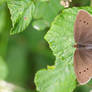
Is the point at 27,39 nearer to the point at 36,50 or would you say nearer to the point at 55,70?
the point at 36,50

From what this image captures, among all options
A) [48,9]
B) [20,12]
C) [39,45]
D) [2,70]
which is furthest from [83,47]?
[2,70]

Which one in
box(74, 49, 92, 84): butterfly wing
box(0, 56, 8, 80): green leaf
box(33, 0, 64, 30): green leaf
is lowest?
box(0, 56, 8, 80): green leaf

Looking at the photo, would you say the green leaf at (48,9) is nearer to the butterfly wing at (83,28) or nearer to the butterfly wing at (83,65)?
the butterfly wing at (83,28)

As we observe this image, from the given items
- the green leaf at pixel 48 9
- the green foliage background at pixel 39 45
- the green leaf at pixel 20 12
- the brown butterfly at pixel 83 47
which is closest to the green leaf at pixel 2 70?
the green foliage background at pixel 39 45

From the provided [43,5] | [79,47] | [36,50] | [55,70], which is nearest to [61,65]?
[55,70]

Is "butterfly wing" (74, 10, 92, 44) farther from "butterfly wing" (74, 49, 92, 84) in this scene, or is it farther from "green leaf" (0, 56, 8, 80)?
"green leaf" (0, 56, 8, 80)

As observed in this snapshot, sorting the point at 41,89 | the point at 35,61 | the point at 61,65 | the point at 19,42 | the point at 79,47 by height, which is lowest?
the point at 35,61

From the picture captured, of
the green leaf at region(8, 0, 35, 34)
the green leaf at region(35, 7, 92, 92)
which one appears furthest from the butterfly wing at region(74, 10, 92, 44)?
the green leaf at region(8, 0, 35, 34)

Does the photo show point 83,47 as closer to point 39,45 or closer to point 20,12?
point 20,12
